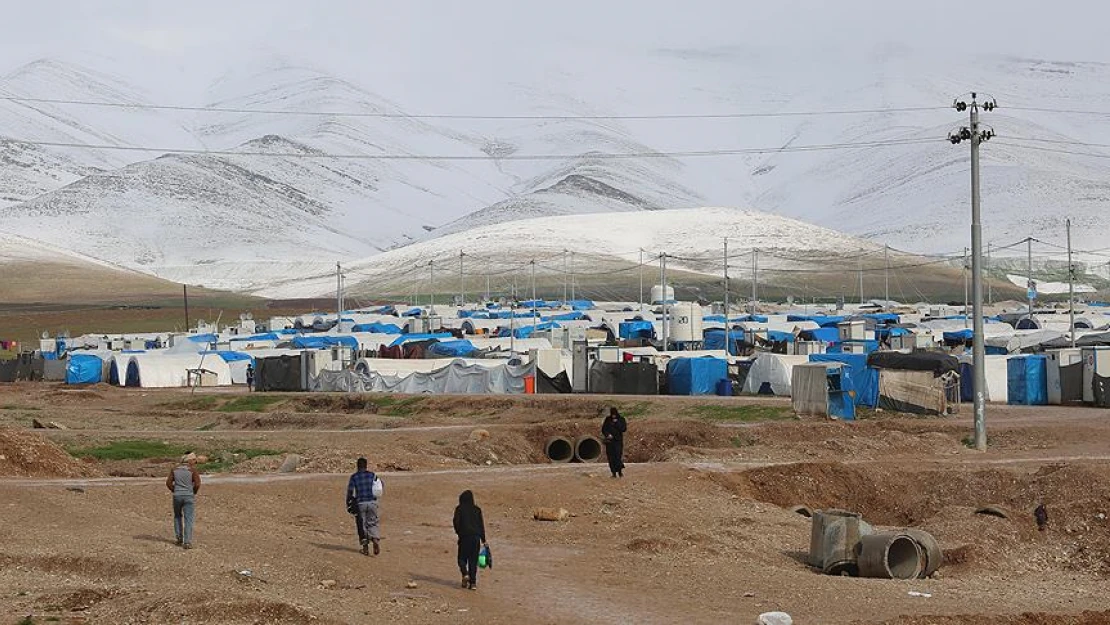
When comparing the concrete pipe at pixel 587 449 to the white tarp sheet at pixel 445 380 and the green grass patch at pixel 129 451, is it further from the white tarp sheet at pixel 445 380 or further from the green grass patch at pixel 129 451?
the white tarp sheet at pixel 445 380

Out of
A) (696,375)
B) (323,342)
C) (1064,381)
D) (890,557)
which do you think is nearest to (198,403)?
(696,375)

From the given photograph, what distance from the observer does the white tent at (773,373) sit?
48.8 meters

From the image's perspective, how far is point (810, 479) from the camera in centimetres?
2861

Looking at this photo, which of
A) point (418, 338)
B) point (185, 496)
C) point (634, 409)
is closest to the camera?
point (185, 496)

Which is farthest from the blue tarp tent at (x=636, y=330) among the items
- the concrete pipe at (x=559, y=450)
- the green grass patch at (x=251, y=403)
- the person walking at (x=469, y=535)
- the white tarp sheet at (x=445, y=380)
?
the person walking at (x=469, y=535)

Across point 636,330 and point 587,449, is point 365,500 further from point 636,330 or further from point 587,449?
point 636,330

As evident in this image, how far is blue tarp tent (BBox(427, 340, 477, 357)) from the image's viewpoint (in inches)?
2569

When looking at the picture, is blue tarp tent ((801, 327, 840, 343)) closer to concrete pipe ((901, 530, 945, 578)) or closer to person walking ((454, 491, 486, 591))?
concrete pipe ((901, 530, 945, 578))

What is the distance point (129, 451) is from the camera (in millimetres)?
35094

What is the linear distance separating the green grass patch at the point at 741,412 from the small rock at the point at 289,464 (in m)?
13.5

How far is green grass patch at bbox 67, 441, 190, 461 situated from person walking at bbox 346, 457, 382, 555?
48.2 feet

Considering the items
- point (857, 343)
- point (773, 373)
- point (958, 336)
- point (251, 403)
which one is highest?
point (958, 336)

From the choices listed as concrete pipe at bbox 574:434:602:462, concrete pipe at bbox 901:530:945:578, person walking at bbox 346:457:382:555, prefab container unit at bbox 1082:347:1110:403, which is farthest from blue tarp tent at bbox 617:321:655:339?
person walking at bbox 346:457:382:555

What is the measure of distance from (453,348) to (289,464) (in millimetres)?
35739
